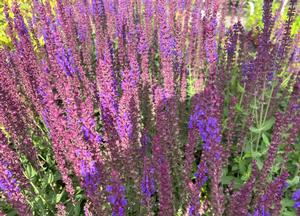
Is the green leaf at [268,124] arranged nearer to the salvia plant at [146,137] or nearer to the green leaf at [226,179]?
the salvia plant at [146,137]

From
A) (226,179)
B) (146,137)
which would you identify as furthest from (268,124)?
(146,137)

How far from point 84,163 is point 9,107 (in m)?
1.20

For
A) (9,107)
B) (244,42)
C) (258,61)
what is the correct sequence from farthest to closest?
(244,42) → (258,61) → (9,107)

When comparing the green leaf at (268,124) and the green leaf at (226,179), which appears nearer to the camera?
the green leaf at (226,179)

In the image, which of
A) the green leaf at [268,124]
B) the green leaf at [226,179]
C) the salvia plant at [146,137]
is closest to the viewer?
the salvia plant at [146,137]

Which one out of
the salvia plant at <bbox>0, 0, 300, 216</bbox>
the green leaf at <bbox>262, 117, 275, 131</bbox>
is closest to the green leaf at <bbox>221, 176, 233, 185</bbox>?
the salvia plant at <bbox>0, 0, 300, 216</bbox>

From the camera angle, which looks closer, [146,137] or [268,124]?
[146,137]

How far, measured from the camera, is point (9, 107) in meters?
2.89

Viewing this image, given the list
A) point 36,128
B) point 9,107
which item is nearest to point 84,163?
point 9,107

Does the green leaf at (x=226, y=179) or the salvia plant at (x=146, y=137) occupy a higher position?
the salvia plant at (x=146, y=137)

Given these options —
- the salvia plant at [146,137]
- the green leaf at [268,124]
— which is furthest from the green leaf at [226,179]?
the green leaf at [268,124]

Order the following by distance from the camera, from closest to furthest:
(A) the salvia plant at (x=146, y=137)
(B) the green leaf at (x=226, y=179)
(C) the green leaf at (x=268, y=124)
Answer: (A) the salvia plant at (x=146, y=137), (B) the green leaf at (x=226, y=179), (C) the green leaf at (x=268, y=124)

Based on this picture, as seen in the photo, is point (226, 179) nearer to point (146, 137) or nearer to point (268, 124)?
point (268, 124)

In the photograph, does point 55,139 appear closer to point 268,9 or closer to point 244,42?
point 268,9
